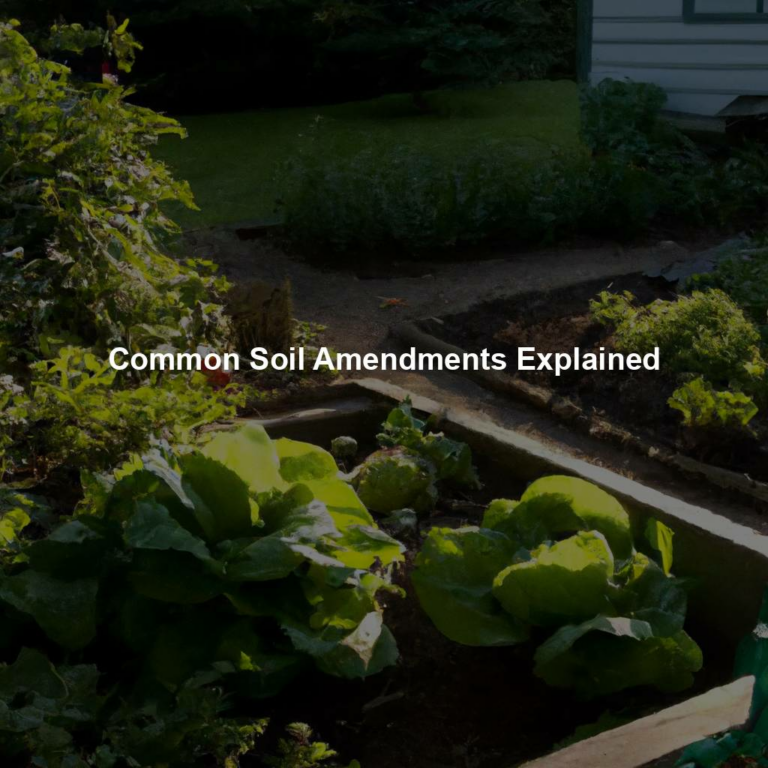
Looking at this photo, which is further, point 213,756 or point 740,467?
point 740,467

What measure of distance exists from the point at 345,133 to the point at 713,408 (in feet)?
30.7

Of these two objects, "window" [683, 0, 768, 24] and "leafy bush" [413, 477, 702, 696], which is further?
"window" [683, 0, 768, 24]

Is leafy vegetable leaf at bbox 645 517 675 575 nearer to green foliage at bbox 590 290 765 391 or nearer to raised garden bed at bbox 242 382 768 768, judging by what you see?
raised garden bed at bbox 242 382 768 768

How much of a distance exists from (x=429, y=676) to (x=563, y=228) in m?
5.57

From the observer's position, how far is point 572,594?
7.13ft

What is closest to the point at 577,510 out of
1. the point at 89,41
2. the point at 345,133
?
the point at 89,41

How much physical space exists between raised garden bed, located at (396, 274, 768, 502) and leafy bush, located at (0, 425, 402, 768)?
222 centimetres

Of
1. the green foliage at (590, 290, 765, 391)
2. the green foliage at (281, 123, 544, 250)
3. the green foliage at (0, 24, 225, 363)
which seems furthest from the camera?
the green foliage at (281, 123, 544, 250)

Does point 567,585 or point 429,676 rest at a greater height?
point 567,585

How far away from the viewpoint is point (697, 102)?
29.4ft

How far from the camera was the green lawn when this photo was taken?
9.90 metres

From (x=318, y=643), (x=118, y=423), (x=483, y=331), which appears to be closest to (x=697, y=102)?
(x=483, y=331)

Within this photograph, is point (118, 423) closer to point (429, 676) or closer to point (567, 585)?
point (429, 676)

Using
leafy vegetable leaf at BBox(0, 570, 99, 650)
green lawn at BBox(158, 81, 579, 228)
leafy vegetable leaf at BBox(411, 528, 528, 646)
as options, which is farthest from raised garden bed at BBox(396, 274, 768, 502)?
green lawn at BBox(158, 81, 579, 228)
